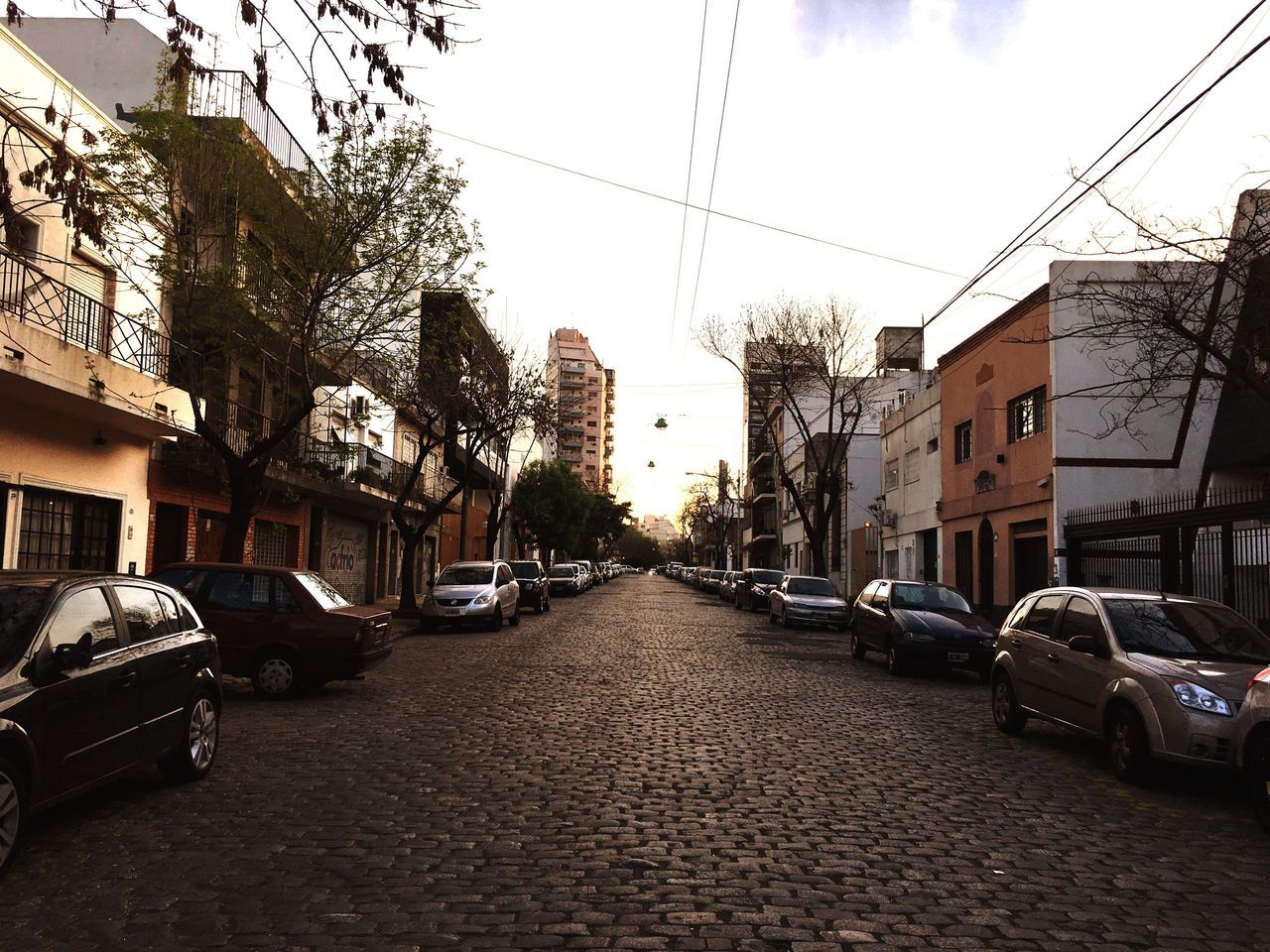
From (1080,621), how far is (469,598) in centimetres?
1682

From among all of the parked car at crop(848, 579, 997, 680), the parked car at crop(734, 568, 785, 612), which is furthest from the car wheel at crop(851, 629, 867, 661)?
the parked car at crop(734, 568, 785, 612)

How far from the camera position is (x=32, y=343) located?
1409cm

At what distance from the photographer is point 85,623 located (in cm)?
621

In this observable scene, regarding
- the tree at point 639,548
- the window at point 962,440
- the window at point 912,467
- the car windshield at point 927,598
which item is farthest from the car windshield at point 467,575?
the tree at point 639,548

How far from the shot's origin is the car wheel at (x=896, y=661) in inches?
629

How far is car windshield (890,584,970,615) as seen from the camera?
671 inches

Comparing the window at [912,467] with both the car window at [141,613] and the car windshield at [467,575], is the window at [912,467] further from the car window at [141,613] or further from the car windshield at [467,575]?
the car window at [141,613]

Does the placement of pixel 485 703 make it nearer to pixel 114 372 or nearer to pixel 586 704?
pixel 586 704

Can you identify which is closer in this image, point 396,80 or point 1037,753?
point 396,80

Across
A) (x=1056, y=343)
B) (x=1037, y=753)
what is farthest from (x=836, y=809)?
(x=1056, y=343)

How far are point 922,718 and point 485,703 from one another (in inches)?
191

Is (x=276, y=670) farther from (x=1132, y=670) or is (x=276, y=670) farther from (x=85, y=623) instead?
(x=1132, y=670)

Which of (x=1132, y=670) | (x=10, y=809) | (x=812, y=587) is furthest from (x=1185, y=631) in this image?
(x=812, y=587)

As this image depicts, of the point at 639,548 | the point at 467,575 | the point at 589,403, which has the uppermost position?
the point at 589,403
